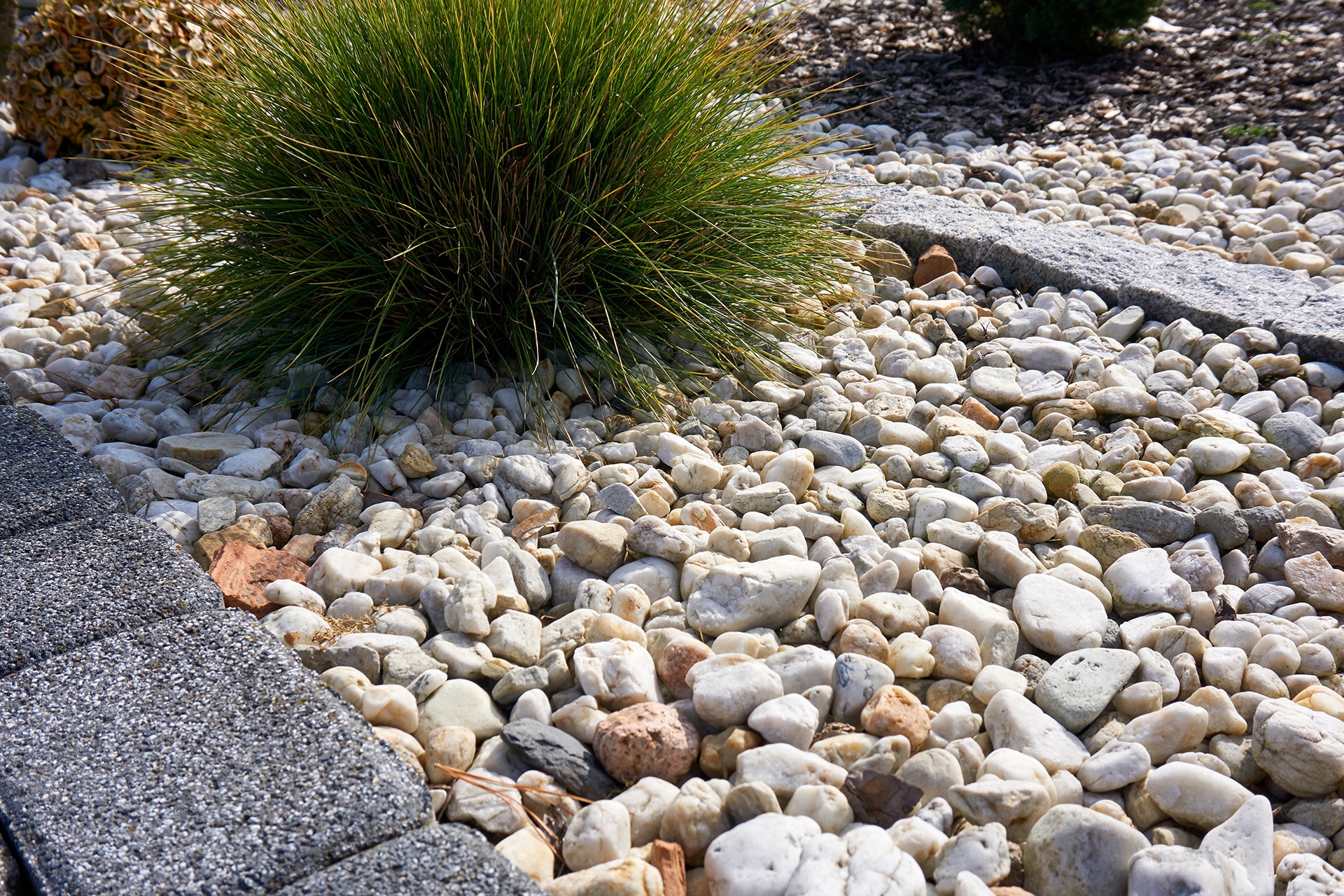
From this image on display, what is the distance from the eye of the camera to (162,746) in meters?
1.04

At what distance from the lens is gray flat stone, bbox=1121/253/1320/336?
2.26 meters

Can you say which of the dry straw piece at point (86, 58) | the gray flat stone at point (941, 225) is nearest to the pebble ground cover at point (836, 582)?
the gray flat stone at point (941, 225)

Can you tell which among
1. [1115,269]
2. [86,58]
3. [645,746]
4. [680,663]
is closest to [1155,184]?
[1115,269]

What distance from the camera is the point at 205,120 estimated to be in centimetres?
212

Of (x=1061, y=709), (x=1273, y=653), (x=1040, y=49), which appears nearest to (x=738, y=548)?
(x=1061, y=709)

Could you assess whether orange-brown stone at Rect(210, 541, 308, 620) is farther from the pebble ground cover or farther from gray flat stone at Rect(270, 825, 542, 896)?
gray flat stone at Rect(270, 825, 542, 896)

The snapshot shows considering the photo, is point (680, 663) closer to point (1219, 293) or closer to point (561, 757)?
point (561, 757)

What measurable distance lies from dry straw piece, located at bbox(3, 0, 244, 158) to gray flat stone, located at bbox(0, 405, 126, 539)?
205 centimetres

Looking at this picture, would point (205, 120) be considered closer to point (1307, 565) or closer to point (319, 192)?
point (319, 192)

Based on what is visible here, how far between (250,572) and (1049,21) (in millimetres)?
3955

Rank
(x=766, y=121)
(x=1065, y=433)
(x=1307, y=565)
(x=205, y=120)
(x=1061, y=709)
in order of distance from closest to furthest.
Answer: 1. (x=1061, y=709)
2. (x=1307, y=565)
3. (x=1065, y=433)
4. (x=205, y=120)
5. (x=766, y=121)

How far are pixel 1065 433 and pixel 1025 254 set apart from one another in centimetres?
76

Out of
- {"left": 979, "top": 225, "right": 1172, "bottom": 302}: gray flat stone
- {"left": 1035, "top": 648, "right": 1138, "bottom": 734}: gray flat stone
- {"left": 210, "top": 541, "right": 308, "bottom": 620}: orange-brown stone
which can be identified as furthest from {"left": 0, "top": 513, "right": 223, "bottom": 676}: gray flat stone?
{"left": 979, "top": 225, "right": 1172, "bottom": 302}: gray flat stone

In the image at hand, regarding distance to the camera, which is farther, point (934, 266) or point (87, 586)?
point (934, 266)
